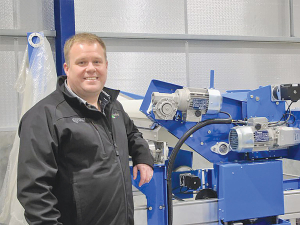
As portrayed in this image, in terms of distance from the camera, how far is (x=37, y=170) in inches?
52.5

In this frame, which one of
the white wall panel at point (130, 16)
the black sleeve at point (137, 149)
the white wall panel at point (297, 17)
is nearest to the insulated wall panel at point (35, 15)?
the white wall panel at point (130, 16)

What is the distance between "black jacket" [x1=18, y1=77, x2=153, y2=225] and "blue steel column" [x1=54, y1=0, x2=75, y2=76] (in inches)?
87.2

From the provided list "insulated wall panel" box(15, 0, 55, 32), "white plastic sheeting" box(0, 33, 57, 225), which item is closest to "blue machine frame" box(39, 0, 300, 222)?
"white plastic sheeting" box(0, 33, 57, 225)

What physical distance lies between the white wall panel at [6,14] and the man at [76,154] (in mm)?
2597

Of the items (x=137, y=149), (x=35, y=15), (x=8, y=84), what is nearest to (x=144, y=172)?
(x=137, y=149)

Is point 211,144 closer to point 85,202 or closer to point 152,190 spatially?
point 152,190

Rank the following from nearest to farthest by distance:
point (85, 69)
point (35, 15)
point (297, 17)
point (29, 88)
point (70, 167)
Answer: point (70, 167), point (85, 69), point (29, 88), point (35, 15), point (297, 17)

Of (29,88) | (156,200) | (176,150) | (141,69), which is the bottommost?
(156,200)

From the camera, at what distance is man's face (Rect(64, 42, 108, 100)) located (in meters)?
1.58

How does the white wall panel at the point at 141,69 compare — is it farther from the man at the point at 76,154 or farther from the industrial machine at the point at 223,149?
the man at the point at 76,154

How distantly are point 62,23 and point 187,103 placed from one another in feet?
6.38

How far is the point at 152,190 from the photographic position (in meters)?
2.25

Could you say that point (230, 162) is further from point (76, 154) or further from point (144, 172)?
point (76, 154)

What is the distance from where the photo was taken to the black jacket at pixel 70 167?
133 centimetres
